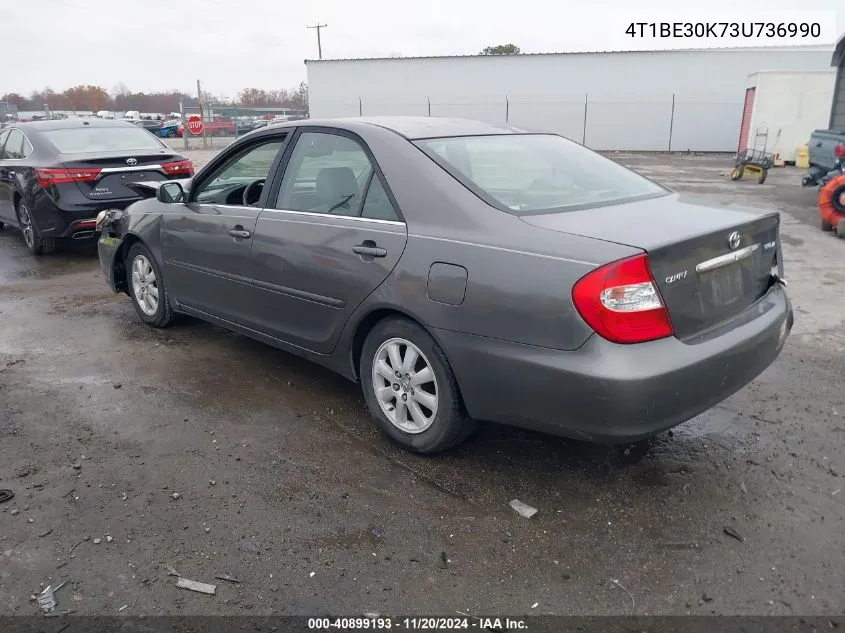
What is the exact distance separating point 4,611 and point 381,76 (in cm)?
3529

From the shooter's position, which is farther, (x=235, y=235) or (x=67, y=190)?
(x=67, y=190)

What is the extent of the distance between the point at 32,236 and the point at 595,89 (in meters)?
28.8

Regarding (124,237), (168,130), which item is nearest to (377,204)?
(124,237)

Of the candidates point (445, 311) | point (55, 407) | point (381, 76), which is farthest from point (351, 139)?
point (381, 76)

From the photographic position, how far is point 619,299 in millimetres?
Result: 2699

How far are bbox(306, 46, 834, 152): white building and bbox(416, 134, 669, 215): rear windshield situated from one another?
94.5 feet

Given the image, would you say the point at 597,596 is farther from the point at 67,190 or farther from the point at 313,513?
the point at 67,190

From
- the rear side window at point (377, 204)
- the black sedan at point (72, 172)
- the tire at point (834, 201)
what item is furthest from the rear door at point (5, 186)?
the tire at point (834, 201)

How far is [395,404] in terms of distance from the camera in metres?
3.55

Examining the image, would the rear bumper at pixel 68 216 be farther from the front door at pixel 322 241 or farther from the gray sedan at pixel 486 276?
the front door at pixel 322 241

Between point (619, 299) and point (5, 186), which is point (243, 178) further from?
point (5, 186)

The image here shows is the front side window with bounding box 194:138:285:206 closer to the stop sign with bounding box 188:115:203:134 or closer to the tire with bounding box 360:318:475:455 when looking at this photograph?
the tire with bounding box 360:318:475:455

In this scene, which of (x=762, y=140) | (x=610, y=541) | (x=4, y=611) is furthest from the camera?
(x=762, y=140)

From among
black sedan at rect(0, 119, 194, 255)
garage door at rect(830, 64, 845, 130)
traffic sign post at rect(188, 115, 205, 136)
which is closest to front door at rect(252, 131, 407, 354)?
black sedan at rect(0, 119, 194, 255)
